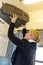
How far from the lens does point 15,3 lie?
11.4ft

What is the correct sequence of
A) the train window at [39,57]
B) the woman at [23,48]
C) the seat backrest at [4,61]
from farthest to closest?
the train window at [39,57], the seat backrest at [4,61], the woman at [23,48]

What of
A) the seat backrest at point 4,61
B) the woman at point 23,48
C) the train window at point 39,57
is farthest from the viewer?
the train window at point 39,57

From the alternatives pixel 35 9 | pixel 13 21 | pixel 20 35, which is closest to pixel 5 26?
pixel 20 35

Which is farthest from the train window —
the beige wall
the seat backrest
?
the seat backrest

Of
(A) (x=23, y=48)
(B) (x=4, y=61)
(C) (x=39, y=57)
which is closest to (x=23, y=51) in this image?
(A) (x=23, y=48)

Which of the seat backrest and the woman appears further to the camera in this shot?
the seat backrest

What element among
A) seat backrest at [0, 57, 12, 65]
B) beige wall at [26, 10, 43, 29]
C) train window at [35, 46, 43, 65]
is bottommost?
seat backrest at [0, 57, 12, 65]

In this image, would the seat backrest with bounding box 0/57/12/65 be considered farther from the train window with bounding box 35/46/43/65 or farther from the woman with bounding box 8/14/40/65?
the train window with bounding box 35/46/43/65

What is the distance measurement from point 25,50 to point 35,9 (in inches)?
79.7

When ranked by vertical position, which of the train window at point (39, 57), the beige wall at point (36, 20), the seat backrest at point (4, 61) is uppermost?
the beige wall at point (36, 20)

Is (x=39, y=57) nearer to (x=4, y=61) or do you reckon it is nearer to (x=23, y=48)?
(x=4, y=61)

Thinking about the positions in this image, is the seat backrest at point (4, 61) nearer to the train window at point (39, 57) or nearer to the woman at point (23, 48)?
the woman at point (23, 48)

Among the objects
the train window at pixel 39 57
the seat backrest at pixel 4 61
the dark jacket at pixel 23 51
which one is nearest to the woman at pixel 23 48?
the dark jacket at pixel 23 51

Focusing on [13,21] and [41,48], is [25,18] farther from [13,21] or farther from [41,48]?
[41,48]
